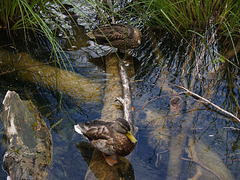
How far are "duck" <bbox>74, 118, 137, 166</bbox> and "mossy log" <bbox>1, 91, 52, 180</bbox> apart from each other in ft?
1.59

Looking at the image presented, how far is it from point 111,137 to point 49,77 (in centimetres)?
171

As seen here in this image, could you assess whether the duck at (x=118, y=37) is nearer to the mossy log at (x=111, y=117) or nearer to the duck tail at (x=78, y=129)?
the mossy log at (x=111, y=117)

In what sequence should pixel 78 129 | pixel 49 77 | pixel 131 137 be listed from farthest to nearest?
1. pixel 49 77
2. pixel 78 129
3. pixel 131 137

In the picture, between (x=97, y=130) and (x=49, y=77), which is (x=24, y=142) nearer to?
(x=97, y=130)

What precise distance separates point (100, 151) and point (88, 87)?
1.19 m

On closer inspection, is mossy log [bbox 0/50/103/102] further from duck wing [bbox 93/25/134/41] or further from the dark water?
duck wing [bbox 93/25/134/41]

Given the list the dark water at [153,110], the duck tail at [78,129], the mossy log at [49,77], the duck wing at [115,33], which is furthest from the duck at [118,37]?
the duck tail at [78,129]

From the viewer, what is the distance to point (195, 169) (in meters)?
2.89

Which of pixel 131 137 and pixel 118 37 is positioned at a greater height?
pixel 118 37

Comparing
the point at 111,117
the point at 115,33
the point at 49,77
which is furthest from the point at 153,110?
the point at 115,33

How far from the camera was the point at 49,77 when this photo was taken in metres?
4.12

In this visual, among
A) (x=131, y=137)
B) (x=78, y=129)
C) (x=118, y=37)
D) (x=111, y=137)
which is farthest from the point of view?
(x=118, y=37)

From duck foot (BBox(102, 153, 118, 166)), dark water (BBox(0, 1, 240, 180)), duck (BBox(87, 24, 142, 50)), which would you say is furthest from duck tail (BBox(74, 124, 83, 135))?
duck (BBox(87, 24, 142, 50))

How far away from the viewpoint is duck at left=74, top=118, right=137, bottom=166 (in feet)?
9.31
